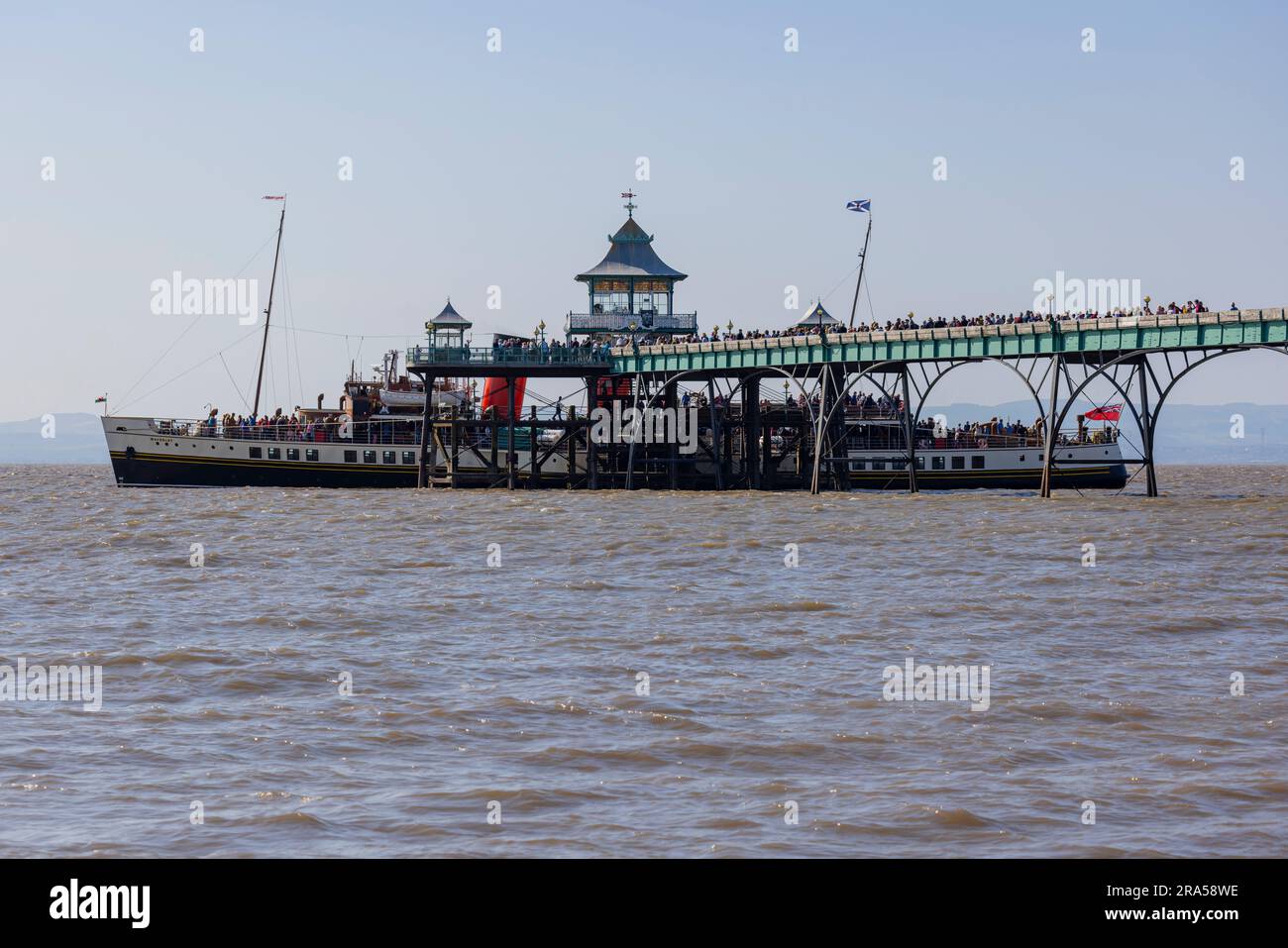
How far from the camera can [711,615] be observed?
99.5 feet

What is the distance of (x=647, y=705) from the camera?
67.3 ft

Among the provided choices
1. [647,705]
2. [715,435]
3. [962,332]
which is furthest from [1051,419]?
[647,705]

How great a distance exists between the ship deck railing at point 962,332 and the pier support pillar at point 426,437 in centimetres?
1070

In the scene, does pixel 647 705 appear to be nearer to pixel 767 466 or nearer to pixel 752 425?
pixel 752 425

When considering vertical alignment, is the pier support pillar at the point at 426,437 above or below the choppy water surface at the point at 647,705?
above

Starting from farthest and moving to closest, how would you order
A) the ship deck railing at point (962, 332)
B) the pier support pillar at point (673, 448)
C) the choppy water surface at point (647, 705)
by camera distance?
1. the pier support pillar at point (673, 448)
2. the ship deck railing at point (962, 332)
3. the choppy water surface at point (647, 705)

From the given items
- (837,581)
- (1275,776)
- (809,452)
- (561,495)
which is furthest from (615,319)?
(1275,776)

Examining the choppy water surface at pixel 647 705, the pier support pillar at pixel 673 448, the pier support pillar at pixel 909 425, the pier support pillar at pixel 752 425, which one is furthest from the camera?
the pier support pillar at pixel 752 425

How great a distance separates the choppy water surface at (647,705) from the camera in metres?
14.8

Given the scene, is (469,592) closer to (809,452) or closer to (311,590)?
(311,590)

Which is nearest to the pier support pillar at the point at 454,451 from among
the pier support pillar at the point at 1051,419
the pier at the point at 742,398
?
the pier at the point at 742,398

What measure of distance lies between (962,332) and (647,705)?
55.3m

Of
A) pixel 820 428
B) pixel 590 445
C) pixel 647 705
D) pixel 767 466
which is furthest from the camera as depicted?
pixel 767 466

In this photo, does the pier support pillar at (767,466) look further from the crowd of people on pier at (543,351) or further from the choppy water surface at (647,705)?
the choppy water surface at (647,705)
